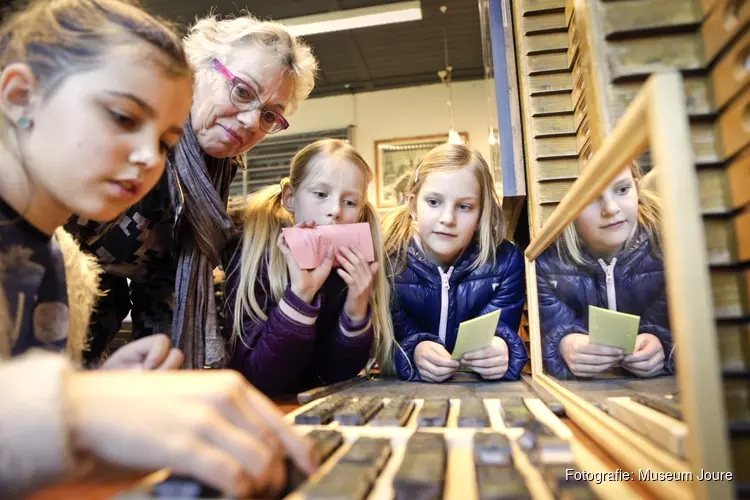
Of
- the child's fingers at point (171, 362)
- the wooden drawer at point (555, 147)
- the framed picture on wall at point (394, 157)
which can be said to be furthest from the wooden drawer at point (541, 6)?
the framed picture on wall at point (394, 157)

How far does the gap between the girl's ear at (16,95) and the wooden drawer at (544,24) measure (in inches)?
50.3

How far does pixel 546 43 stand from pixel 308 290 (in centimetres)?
98

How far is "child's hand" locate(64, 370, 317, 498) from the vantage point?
1.25 feet

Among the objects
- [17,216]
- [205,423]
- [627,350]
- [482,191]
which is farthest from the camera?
[482,191]

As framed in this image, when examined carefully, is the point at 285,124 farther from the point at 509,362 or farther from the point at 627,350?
the point at 627,350

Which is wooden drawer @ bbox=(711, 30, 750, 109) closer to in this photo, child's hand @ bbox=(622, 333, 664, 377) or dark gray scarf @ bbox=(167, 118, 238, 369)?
child's hand @ bbox=(622, 333, 664, 377)

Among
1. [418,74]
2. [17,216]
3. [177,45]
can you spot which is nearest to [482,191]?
[177,45]

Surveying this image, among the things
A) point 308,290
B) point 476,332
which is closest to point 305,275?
point 308,290

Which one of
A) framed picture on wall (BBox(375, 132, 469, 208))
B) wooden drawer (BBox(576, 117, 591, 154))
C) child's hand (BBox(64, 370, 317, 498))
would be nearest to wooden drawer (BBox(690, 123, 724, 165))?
child's hand (BBox(64, 370, 317, 498))

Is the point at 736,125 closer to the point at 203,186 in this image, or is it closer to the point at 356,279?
the point at 356,279

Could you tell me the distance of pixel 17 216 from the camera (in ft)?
2.25

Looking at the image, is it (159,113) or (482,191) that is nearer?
(159,113)

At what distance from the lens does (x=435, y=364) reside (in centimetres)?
132

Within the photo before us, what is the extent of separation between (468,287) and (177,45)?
1114mm
